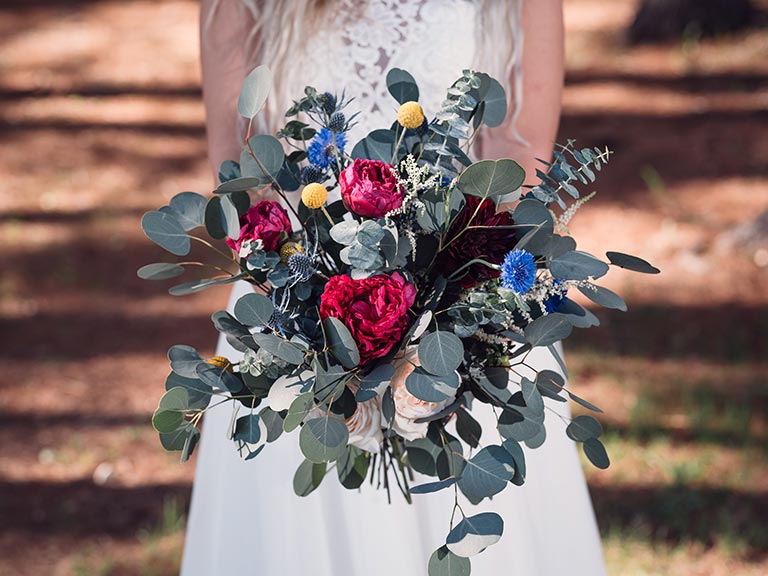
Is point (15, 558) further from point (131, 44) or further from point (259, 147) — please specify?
point (131, 44)

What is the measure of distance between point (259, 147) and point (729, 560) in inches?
99.5

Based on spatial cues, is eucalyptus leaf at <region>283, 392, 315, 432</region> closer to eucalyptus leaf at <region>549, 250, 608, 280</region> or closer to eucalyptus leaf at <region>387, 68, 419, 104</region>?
eucalyptus leaf at <region>549, 250, 608, 280</region>

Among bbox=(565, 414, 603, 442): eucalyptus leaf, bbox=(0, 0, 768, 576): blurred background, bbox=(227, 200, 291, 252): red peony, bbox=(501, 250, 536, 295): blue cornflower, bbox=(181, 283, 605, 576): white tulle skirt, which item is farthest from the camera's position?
bbox=(0, 0, 768, 576): blurred background

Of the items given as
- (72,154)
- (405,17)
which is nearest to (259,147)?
(405,17)

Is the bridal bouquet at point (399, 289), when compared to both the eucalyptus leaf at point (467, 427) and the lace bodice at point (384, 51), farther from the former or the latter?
the lace bodice at point (384, 51)

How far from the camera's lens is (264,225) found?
141 centimetres

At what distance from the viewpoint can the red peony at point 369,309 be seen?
4.27ft

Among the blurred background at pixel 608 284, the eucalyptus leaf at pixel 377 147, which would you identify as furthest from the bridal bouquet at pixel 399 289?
the blurred background at pixel 608 284

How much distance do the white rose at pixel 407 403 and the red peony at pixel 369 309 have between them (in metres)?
0.09

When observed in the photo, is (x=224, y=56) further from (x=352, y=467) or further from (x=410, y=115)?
(x=352, y=467)

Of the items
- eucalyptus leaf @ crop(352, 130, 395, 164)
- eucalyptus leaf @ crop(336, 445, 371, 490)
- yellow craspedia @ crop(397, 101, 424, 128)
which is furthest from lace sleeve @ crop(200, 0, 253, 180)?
eucalyptus leaf @ crop(336, 445, 371, 490)

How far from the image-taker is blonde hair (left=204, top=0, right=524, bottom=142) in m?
2.03

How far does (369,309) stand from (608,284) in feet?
11.9

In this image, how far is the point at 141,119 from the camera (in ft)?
22.2
